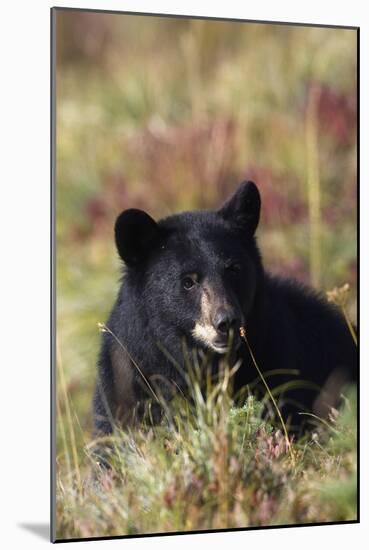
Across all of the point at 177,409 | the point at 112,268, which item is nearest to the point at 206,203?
the point at 112,268

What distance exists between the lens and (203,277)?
7184 millimetres

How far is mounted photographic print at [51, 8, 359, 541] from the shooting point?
6750mm

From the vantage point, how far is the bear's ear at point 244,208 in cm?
749

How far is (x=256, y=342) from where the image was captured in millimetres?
7453

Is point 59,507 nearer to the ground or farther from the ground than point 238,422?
nearer to the ground

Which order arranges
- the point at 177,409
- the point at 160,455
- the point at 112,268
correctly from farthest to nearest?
the point at 112,268 → the point at 177,409 → the point at 160,455

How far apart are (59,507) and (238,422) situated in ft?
3.54

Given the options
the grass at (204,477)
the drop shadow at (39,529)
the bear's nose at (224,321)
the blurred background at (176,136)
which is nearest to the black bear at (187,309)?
the bear's nose at (224,321)

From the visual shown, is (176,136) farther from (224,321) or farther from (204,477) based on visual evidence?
(204,477)

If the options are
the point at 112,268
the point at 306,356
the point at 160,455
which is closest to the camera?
the point at 160,455

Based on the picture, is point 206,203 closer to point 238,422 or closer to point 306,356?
point 306,356

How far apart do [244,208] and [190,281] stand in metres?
0.61

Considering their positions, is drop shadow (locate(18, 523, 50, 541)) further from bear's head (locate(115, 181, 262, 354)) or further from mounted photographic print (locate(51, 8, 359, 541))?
bear's head (locate(115, 181, 262, 354))

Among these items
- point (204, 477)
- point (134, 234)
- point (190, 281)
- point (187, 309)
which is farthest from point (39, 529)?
point (134, 234)
